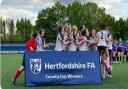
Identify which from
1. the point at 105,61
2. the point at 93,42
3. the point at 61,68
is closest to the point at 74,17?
the point at 105,61

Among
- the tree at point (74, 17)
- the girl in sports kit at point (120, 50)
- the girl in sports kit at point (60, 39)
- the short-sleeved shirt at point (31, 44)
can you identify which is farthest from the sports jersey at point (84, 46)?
the tree at point (74, 17)

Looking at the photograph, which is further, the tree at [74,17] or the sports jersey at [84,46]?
the tree at [74,17]

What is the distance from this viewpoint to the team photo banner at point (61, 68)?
13.8 metres

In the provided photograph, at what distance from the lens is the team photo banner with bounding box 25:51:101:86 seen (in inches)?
543

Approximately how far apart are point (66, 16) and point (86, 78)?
79.5 metres

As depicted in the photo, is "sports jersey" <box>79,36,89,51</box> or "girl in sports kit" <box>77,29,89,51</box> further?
"sports jersey" <box>79,36,89,51</box>

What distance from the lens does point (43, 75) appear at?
13.9 meters

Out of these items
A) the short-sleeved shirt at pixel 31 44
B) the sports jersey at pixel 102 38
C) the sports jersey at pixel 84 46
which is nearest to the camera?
the short-sleeved shirt at pixel 31 44

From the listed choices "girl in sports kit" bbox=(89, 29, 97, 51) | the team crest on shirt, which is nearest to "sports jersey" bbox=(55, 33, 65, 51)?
"girl in sports kit" bbox=(89, 29, 97, 51)

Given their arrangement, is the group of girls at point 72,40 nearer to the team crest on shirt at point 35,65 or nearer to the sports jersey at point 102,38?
the sports jersey at point 102,38

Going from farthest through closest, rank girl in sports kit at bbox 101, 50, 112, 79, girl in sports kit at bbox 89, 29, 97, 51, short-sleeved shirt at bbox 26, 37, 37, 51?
girl in sports kit at bbox 101, 50, 112, 79 < girl in sports kit at bbox 89, 29, 97, 51 < short-sleeved shirt at bbox 26, 37, 37, 51

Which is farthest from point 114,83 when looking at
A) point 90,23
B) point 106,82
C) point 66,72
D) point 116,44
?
point 90,23

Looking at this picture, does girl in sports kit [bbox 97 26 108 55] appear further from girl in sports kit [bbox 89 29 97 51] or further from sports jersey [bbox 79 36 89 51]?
sports jersey [bbox 79 36 89 51]

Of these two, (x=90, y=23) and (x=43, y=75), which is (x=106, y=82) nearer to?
(x=43, y=75)
